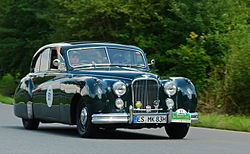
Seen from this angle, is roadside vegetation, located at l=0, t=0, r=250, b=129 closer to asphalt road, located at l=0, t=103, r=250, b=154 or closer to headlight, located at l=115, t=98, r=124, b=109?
asphalt road, located at l=0, t=103, r=250, b=154

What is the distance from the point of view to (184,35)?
2955 cm

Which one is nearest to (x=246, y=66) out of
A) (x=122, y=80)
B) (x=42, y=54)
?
(x=42, y=54)

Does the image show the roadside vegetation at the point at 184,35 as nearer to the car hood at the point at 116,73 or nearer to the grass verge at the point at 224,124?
the grass verge at the point at 224,124

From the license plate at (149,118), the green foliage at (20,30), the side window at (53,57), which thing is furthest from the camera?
the green foliage at (20,30)

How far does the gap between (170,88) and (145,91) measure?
498 millimetres

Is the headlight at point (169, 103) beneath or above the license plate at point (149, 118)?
above

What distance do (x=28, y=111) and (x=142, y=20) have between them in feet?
66.2

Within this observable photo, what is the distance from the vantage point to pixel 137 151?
8.95m

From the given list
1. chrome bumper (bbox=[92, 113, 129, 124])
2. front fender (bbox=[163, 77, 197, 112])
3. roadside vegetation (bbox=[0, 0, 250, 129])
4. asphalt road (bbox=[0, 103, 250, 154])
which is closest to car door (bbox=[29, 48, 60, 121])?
asphalt road (bbox=[0, 103, 250, 154])

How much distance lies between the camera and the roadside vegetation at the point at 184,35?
19.5m

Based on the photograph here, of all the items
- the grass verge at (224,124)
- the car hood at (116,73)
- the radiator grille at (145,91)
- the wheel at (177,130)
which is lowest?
the grass verge at (224,124)

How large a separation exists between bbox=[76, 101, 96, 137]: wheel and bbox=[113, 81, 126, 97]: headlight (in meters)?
0.60

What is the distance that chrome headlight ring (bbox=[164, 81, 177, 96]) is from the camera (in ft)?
37.1

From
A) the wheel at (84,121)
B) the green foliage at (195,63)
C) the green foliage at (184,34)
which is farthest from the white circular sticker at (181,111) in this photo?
the green foliage at (195,63)
